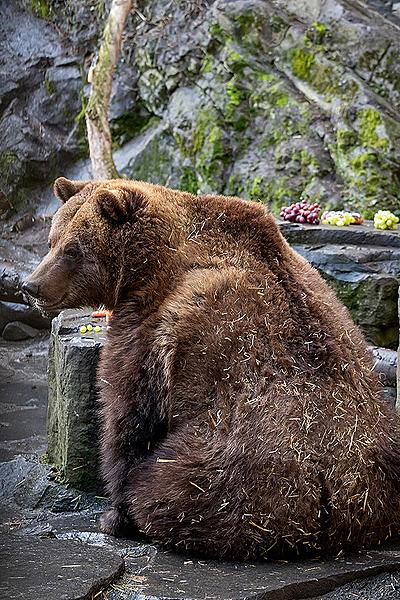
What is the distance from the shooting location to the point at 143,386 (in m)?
4.06

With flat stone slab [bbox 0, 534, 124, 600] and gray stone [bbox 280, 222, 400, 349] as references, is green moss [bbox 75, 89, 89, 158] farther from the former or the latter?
flat stone slab [bbox 0, 534, 124, 600]

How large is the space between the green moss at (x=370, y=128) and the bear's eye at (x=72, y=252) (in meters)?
7.11

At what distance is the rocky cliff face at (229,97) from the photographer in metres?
11.1

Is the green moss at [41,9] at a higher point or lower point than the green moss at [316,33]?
higher

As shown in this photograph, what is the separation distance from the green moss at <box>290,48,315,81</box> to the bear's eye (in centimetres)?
809

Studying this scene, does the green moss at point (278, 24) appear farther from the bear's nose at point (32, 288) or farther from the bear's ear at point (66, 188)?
the bear's nose at point (32, 288)

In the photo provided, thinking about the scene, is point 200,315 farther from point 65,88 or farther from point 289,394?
point 65,88

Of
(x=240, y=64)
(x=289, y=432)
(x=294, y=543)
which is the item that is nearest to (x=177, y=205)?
(x=289, y=432)

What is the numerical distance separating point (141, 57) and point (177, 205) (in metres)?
10.1

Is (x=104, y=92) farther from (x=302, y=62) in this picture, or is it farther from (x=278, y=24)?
(x=278, y=24)

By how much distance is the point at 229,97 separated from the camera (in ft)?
40.7

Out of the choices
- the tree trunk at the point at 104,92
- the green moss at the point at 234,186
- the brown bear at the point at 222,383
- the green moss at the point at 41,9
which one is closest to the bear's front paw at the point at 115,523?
the brown bear at the point at 222,383

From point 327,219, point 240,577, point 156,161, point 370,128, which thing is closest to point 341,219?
point 327,219

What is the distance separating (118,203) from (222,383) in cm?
97
